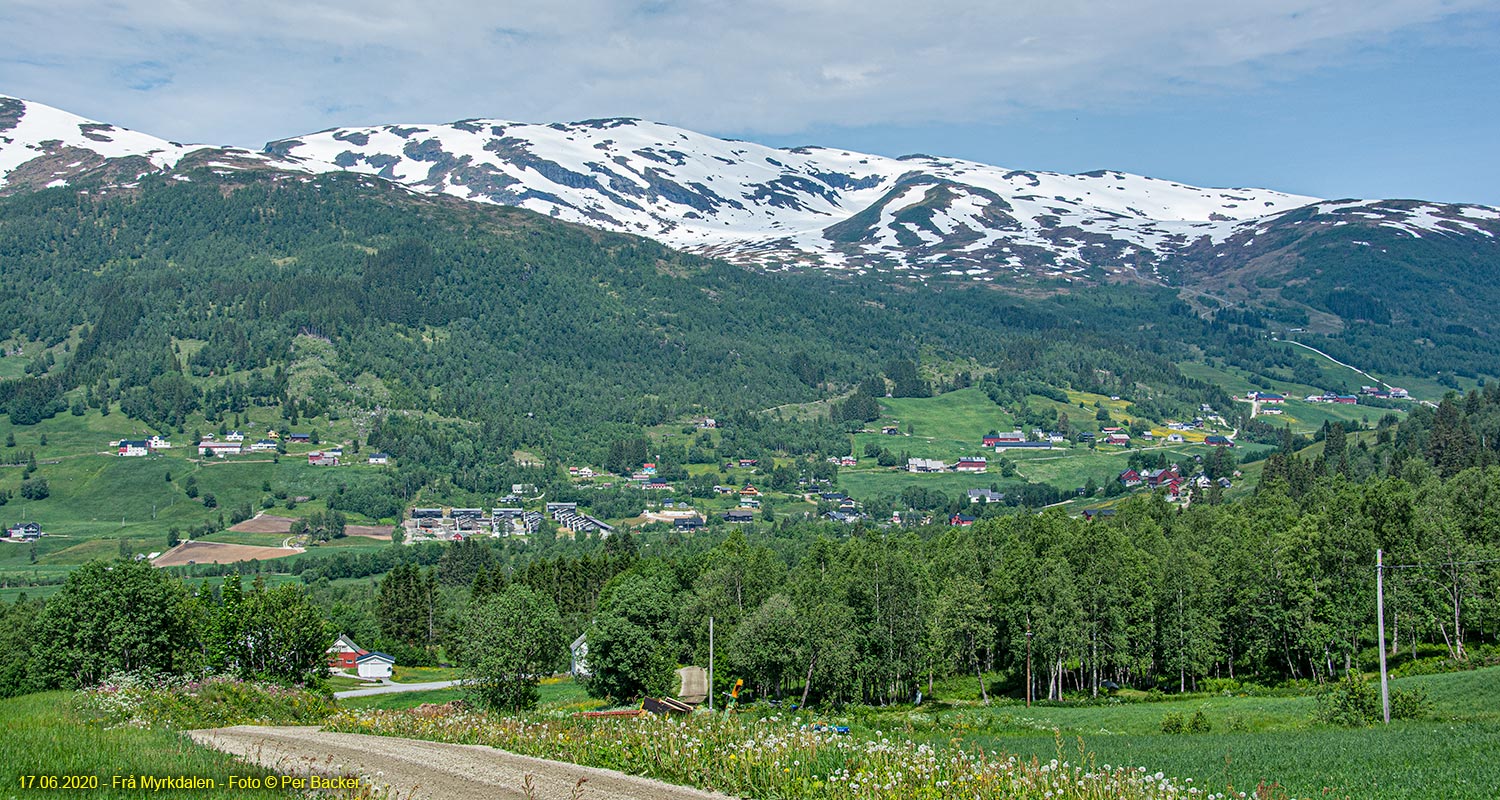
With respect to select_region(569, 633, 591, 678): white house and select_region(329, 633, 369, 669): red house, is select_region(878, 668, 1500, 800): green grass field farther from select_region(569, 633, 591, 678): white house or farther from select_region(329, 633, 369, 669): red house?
select_region(329, 633, 369, 669): red house

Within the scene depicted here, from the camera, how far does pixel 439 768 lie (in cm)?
2088

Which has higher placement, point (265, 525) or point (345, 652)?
point (265, 525)

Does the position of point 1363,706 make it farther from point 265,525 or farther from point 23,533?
point 23,533

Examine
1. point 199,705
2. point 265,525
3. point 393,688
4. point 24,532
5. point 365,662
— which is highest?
point 199,705

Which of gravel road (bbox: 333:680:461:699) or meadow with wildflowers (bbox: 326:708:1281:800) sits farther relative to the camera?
gravel road (bbox: 333:680:461:699)

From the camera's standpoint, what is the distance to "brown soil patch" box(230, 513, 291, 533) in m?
190

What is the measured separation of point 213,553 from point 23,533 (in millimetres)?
38101

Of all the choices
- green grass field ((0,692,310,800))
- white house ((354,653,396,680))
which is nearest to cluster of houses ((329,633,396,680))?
white house ((354,653,396,680))

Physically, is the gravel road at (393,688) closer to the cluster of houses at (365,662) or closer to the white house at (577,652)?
the cluster of houses at (365,662)

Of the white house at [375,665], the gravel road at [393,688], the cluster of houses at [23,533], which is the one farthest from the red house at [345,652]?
the cluster of houses at [23,533]

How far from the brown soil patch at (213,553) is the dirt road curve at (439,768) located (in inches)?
6270

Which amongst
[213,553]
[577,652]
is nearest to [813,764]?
[577,652]

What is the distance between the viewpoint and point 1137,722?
168 feet

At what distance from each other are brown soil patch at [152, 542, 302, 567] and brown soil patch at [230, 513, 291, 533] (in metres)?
10.3
